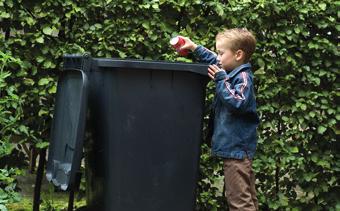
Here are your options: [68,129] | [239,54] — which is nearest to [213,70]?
[239,54]

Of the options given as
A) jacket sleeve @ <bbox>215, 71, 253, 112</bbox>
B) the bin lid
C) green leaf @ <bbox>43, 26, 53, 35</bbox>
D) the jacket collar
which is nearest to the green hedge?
green leaf @ <bbox>43, 26, 53, 35</bbox>

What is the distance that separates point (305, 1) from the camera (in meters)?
4.97

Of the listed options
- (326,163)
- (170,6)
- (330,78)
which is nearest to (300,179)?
(326,163)

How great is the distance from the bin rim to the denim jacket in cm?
13

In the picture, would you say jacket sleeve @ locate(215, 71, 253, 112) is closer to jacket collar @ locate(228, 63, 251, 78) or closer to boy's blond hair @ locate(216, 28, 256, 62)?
jacket collar @ locate(228, 63, 251, 78)

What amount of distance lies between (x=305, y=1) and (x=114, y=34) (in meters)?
1.59

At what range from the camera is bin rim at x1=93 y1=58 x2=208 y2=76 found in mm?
3721

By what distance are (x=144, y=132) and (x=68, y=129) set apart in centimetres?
56

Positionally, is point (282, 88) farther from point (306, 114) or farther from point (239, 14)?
point (239, 14)

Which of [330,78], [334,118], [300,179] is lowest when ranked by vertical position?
[300,179]

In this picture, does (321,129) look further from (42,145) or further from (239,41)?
(42,145)

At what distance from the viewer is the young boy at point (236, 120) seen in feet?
12.6

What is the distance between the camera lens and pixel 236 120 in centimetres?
392

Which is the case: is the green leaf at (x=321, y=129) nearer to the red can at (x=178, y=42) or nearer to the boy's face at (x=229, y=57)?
the boy's face at (x=229, y=57)
